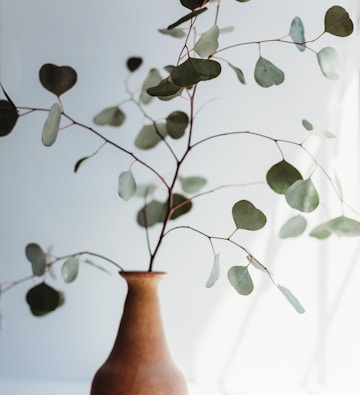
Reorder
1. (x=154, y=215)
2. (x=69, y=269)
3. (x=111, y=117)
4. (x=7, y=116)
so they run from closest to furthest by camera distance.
→ (x=7, y=116) < (x=69, y=269) < (x=154, y=215) < (x=111, y=117)

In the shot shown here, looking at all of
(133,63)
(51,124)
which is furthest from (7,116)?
(133,63)

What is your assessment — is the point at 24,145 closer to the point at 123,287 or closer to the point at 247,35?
the point at 123,287

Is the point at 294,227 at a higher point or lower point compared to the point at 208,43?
lower

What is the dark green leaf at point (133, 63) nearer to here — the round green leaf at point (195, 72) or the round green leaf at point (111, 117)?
the round green leaf at point (111, 117)

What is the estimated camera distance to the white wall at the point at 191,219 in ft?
4.62

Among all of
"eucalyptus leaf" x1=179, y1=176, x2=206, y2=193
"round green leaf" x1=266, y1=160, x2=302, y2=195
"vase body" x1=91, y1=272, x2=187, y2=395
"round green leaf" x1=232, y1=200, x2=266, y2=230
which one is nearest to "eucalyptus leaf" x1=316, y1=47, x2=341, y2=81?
"round green leaf" x1=266, y1=160, x2=302, y2=195

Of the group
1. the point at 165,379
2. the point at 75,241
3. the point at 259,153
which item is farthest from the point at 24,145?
the point at 165,379

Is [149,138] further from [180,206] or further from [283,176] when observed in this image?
[283,176]

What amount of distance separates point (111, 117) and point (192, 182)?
0.93 ft

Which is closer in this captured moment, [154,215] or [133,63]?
[154,215]

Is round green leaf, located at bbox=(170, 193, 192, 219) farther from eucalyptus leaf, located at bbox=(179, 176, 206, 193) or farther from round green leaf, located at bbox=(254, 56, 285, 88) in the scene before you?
round green leaf, located at bbox=(254, 56, 285, 88)

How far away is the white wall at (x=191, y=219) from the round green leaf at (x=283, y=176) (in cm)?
44

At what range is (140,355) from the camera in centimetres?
92

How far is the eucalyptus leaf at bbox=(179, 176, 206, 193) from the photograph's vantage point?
4.19ft
